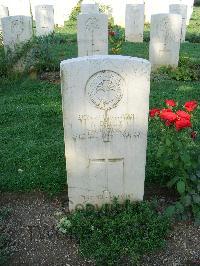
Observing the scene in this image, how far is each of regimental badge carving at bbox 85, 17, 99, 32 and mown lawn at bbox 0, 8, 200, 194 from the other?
3.69ft

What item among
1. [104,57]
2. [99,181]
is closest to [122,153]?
[99,181]

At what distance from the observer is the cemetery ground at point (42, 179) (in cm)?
317

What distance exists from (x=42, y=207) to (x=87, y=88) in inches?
53.3

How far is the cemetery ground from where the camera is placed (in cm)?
317

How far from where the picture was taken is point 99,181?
11.5ft

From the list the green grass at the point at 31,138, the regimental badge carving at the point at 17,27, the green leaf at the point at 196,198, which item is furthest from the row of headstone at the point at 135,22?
the green leaf at the point at 196,198

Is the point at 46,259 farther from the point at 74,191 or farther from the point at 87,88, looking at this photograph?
the point at 87,88

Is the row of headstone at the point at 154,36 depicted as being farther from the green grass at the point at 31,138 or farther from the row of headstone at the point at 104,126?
the row of headstone at the point at 104,126

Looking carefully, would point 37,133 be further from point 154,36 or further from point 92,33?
point 154,36

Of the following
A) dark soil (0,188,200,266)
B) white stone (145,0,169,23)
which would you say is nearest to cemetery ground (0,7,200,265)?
dark soil (0,188,200,266)

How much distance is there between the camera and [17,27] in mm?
8211

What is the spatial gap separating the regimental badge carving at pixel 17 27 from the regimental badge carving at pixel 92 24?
1.42 metres

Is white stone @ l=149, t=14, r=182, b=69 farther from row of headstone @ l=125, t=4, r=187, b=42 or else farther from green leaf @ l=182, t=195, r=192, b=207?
green leaf @ l=182, t=195, r=192, b=207

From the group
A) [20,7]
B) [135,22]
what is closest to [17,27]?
[135,22]
